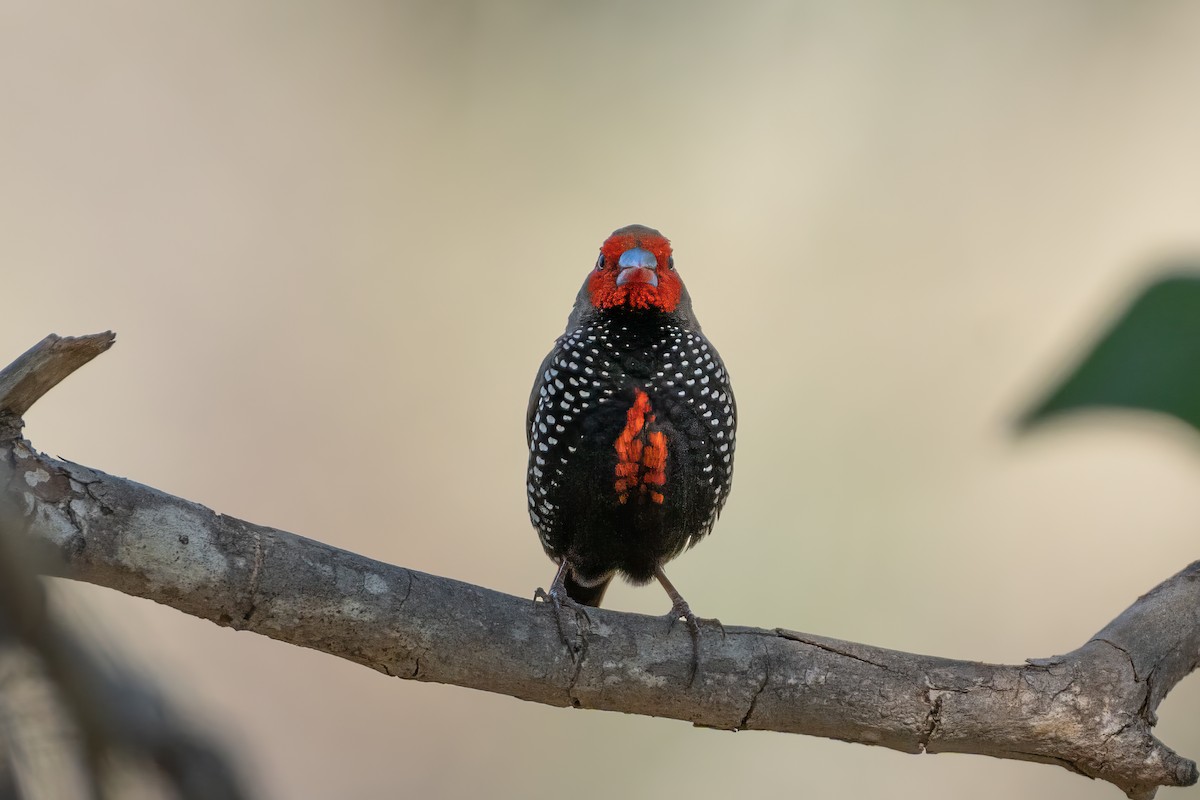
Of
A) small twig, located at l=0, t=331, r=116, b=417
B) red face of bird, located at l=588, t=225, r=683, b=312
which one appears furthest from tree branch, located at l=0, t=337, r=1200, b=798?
red face of bird, located at l=588, t=225, r=683, b=312

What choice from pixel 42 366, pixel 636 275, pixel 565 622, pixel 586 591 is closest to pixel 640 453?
pixel 636 275

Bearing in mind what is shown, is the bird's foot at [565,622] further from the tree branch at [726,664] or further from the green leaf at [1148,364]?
the green leaf at [1148,364]

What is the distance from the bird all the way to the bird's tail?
9.4 inches

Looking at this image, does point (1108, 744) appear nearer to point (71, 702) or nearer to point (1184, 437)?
point (1184, 437)

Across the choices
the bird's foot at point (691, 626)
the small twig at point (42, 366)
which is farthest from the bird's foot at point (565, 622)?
the small twig at point (42, 366)

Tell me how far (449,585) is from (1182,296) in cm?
217

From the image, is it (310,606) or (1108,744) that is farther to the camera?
(1108,744)

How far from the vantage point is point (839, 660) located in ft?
10.9

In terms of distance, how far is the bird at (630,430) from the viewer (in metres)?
3.78

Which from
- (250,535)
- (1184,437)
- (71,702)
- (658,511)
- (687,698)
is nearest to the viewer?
(71,702)

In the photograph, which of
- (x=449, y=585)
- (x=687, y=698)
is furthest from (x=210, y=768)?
(x=687, y=698)

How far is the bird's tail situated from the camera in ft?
14.4

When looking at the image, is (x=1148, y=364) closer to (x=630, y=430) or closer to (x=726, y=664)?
(x=726, y=664)

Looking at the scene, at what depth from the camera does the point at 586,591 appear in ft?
14.6
